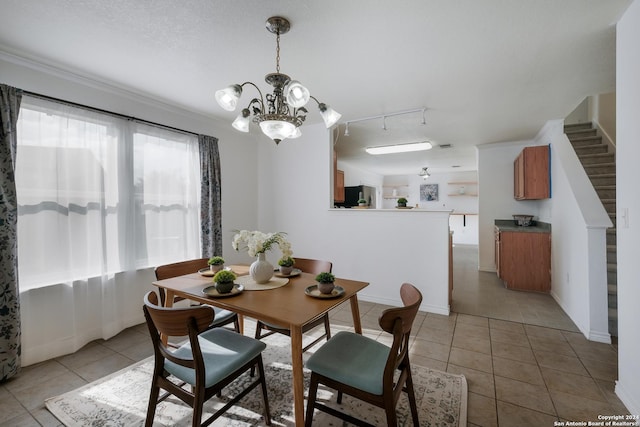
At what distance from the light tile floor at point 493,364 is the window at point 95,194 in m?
0.75

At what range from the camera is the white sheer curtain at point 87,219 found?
7.42 feet

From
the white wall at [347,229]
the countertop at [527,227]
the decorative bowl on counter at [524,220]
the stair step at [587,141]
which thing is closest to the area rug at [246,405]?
the white wall at [347,229]

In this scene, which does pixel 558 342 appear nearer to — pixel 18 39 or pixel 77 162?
pixel 77 162

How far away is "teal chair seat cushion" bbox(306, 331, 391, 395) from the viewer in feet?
4.33

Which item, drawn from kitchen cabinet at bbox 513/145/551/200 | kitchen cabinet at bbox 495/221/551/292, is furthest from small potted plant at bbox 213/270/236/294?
kitchen cabinet at bbox 513/145/551/200

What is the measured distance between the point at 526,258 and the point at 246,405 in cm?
437

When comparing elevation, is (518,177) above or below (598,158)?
below

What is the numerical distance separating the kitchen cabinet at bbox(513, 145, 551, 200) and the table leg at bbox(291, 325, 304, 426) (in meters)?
4.34

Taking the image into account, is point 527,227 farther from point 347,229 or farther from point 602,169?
point 347,229

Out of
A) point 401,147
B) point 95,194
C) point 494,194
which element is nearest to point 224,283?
point 95,194

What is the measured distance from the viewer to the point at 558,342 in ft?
8.41

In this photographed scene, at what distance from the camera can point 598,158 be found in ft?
12.9

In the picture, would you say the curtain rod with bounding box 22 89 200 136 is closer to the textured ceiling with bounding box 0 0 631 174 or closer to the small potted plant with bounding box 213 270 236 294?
the textured ceiling with bounding box 0 0 631 174

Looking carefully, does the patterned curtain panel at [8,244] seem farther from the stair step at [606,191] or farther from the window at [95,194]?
the stair step at [606,191]
